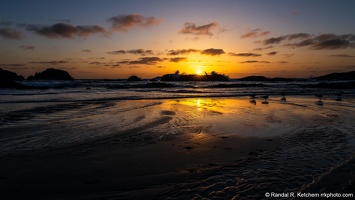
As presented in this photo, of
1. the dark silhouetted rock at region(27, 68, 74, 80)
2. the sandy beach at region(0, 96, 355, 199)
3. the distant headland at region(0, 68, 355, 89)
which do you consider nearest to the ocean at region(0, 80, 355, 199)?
the sandy beach at region(0, 96, 355, 199)

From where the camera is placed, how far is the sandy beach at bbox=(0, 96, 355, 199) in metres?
4.36

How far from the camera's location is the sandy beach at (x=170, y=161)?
4.36 metres

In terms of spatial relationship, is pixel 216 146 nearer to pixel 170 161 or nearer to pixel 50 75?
pixel 170 161

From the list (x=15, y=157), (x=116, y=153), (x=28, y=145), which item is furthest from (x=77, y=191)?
(x=28, y=145)

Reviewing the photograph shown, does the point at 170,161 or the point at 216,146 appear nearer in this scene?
the point at 170,161

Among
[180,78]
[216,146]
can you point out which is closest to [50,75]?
[180,78]

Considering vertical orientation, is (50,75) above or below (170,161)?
above

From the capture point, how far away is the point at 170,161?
5910mm

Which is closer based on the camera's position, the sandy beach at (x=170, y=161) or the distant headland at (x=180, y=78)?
the sandy beach at (x=170, y=161)

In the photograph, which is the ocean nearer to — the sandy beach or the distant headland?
the sandy beach

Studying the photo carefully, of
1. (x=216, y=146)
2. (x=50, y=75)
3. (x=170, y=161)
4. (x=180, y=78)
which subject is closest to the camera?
(x=170, y=161)

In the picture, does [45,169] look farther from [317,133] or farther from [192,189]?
[317,133]

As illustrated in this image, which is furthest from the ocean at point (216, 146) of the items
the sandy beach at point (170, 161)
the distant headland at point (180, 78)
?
the distant headland at point (180, 78)

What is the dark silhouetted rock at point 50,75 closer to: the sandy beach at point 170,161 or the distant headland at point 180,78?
the distant headland at point 180,78
